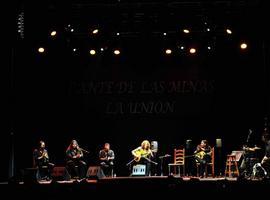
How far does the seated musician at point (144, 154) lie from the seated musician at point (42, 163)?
2409 millimetres

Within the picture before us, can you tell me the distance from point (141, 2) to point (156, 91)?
372 centimetres

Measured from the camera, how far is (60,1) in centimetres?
1366

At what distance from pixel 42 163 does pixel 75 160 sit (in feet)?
3.06

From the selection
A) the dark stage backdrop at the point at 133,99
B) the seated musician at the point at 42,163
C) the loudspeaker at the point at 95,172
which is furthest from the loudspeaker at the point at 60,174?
the dark stage backdrop at the point at 133,99

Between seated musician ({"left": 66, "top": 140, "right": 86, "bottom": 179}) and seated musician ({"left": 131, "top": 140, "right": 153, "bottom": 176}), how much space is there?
4.93 ft

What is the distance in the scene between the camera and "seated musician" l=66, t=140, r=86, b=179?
1522 cm

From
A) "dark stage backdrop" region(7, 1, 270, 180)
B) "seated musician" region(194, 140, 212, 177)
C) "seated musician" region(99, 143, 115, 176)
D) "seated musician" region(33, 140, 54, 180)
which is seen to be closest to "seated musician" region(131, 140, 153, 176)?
"seated musician" region(99, 143, 115, 176)

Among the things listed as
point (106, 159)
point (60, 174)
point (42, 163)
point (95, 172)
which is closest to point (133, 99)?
point (106, 159)

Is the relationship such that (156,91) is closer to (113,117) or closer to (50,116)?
(113,117)

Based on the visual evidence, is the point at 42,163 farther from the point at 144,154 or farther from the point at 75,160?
the point at 144,154

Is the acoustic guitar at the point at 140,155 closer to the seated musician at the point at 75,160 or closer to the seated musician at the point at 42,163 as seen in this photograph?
the seated musician at the point at 75,160

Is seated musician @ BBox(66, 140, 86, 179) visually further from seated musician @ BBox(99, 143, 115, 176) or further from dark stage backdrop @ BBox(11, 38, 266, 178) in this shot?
dark stage backdrop @ BBox(11, 38, 266, 178)

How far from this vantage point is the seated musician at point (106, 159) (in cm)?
1540

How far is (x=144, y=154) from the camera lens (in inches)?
606
